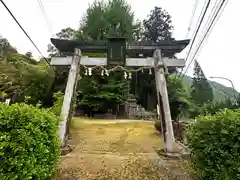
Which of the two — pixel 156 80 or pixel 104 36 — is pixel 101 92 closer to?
pixel 104 36

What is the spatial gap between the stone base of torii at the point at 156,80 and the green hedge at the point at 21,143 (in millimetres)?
3803

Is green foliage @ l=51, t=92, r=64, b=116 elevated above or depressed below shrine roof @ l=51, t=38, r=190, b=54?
below

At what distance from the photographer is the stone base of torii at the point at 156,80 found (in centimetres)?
705

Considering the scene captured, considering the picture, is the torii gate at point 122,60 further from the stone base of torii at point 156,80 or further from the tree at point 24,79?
the tree at point 24,79

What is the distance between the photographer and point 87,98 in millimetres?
20250

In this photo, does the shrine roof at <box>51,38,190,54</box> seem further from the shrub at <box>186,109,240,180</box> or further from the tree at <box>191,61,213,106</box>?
the tree at <box>191,61,213,106</box>

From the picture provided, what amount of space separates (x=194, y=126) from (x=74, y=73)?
4.89 metres

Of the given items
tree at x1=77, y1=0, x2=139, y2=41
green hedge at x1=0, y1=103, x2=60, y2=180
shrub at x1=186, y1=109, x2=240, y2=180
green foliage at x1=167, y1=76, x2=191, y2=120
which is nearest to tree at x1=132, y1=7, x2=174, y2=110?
green foliage at x1=167, y1=76, x2=191, y2=120

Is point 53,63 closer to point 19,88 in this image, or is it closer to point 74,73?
point 74,73

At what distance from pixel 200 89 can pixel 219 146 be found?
36558 mm

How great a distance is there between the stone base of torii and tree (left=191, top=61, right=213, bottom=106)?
1113 inches

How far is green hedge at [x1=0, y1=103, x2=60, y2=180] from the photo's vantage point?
2.47 meters

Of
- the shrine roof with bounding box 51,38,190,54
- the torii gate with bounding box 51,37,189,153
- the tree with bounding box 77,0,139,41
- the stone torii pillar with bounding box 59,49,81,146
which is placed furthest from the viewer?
the tree with bounding box 77,0,139,41

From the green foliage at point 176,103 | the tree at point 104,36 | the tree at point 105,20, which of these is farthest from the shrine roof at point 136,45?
the green foliage at point 176,103
